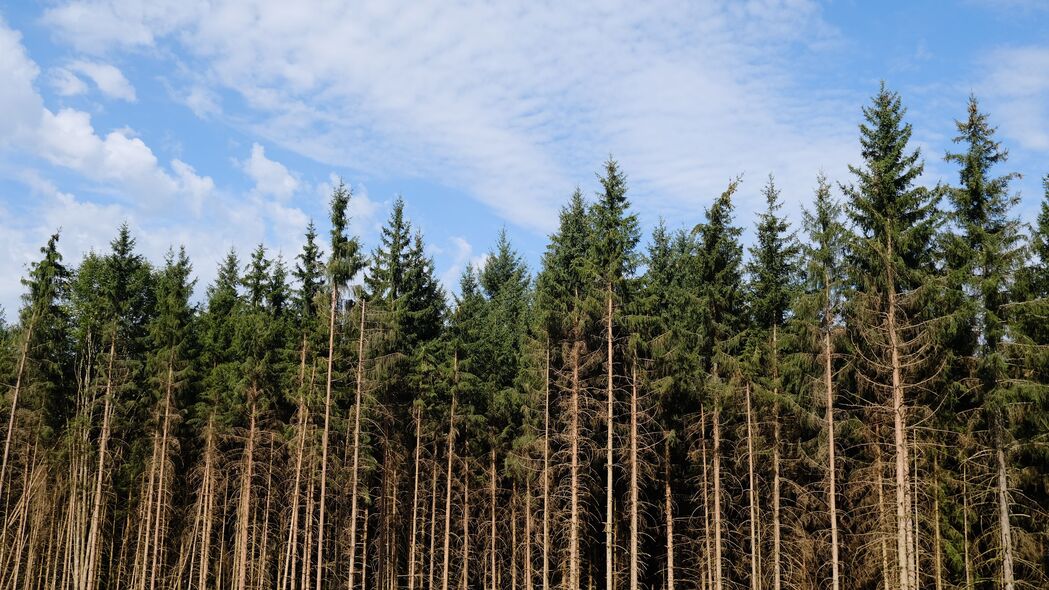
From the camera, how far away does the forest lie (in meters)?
24.6

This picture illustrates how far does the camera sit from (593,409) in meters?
31.0

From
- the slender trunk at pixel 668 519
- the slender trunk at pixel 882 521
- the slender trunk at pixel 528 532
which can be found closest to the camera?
the slender trunk at pixel 882 521

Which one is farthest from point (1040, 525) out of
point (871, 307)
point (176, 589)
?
A: point (176, 589)

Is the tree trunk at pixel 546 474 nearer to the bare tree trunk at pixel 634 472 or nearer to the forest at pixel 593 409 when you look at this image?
the forest at pixel 593 409

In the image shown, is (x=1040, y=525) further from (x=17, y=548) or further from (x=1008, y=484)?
(x=17, y=548)

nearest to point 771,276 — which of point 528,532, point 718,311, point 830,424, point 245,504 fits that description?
point 718,311

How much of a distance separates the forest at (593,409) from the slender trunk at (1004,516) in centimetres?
14

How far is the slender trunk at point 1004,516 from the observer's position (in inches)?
872

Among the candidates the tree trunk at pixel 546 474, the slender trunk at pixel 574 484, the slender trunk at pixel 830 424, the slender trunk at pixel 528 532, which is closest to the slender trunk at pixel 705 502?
the slender trunk at pixel 574 484

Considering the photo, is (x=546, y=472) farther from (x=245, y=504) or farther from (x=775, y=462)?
(x=245, y=504)

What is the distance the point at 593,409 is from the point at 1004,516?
1403 centimetres

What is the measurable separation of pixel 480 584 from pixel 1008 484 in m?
24.5

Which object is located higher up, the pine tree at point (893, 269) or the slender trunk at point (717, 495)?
the pine tree at point (893, 269)

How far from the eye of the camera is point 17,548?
35.4 m
